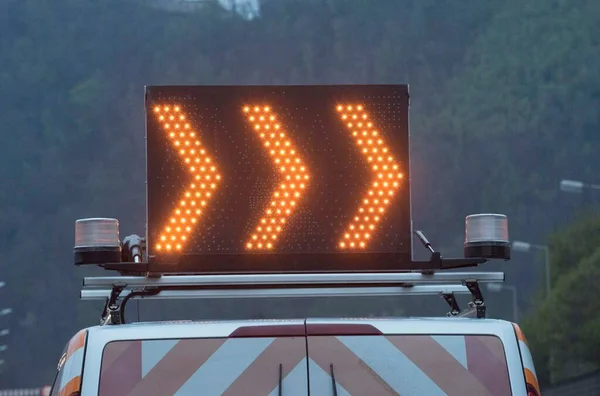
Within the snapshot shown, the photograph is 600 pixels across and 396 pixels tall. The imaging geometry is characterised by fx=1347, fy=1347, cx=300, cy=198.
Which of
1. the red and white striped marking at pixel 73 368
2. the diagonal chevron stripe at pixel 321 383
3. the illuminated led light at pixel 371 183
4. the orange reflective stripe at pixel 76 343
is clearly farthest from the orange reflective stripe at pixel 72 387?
the illuminated led light at pixel 371 183

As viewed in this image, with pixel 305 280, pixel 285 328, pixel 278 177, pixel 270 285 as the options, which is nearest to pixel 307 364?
pixel 285 328

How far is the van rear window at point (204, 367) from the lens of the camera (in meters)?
4.50

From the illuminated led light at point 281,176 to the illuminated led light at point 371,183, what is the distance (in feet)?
0.82

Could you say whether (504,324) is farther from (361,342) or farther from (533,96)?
(533,96)

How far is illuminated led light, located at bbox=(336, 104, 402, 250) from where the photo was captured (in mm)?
5383

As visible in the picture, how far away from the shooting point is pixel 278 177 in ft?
17.8

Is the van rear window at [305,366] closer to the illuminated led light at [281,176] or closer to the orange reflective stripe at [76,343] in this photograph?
the orange reflective stripe at [76,343]

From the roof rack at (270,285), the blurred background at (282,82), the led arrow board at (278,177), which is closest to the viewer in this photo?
the roof rack at (270,285)

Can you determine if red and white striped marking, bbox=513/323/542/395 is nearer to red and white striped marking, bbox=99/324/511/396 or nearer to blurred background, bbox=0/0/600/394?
red and white striped marking, bbox=99/324/511/396

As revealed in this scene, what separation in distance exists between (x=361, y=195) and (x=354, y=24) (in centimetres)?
17348

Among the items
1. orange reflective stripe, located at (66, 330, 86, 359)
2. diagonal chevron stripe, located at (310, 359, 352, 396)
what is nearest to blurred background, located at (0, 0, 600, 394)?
orange reflective stripe, located at (66, 330, 86, 359)

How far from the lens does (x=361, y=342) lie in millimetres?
4590

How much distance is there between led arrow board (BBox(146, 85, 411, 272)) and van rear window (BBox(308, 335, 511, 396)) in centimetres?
77

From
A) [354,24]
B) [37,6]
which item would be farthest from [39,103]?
[354,24]
